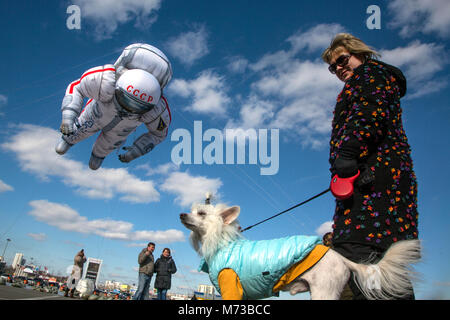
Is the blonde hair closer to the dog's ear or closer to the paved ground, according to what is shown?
the dog's ear

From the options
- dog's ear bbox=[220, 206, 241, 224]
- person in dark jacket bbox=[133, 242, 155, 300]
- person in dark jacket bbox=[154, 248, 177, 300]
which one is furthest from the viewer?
person in dark jacket bbox=[154, 248, 177, 300]

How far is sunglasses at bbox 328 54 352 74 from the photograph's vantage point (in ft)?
7.57

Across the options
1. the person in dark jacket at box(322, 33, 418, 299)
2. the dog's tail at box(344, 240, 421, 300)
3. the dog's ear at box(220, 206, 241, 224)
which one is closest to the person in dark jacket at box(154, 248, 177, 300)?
the dog's ear at box(220, 206, 241, 224)

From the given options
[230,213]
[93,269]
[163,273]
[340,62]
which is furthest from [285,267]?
[93,269]

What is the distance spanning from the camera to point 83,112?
6383mm

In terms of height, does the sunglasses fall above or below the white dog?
above

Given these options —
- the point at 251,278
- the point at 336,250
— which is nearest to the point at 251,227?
the point at 251,278

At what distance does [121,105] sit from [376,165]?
4.86 metres

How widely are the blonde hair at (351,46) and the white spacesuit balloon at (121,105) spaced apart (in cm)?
380

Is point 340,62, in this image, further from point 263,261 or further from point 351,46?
point 263,261

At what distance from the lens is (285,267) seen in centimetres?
186

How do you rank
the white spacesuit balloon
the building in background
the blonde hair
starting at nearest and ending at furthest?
1. the blonde hair
2. the white spacesuit balloon
3. the building in background

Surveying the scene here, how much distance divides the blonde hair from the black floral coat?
1.05ft
